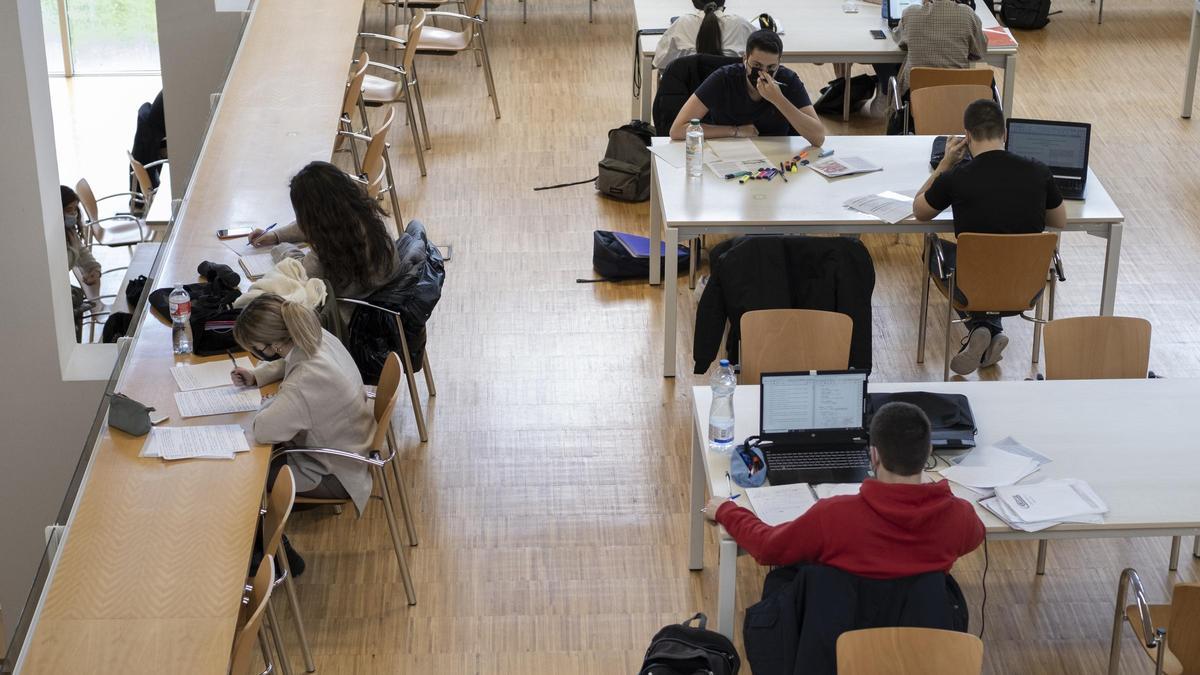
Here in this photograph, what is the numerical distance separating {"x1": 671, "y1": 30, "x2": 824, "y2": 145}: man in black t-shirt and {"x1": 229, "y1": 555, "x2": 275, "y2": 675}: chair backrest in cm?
335

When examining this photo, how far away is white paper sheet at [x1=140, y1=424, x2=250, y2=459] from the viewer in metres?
4.23

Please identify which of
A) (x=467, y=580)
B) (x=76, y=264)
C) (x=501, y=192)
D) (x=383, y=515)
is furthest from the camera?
(x=501, y=192)

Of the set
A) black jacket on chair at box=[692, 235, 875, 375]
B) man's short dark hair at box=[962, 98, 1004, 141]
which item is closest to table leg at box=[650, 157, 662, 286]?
black jacket on chair at box=[692, 235, 875, 375]

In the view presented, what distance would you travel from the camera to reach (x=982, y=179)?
17.9 feet

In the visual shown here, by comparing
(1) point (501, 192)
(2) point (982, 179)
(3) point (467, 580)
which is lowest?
(3) point (467, 580)

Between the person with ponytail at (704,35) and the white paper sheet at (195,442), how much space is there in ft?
11.9

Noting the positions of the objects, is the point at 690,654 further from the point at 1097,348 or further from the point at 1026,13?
the point at 1026,13

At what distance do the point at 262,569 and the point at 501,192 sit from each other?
14.6 feet

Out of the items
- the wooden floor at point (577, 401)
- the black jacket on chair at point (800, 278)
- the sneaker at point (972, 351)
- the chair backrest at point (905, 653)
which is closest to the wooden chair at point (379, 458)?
the wooden floor at point (577, 401)

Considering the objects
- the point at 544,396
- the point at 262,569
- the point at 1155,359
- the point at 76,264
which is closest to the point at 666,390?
the point at 544,396

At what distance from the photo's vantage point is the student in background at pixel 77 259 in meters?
7.08

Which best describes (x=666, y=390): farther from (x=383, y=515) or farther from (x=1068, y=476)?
(x=1068, y=476)

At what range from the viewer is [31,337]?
6039 mm

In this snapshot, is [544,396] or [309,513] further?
[544,396]
